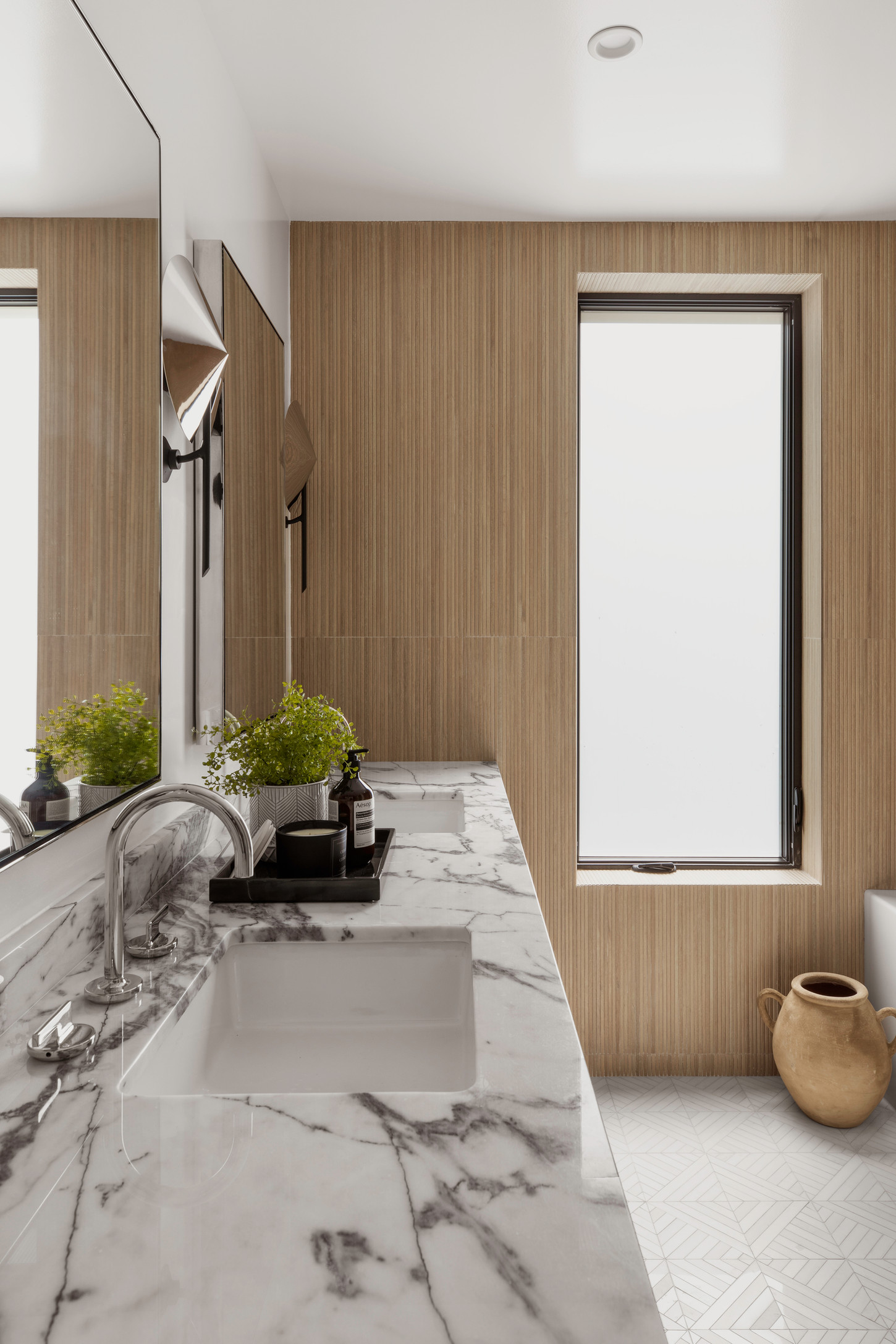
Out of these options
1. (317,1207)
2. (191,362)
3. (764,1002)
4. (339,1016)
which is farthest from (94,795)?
(764,1002)

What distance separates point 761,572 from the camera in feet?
9.16

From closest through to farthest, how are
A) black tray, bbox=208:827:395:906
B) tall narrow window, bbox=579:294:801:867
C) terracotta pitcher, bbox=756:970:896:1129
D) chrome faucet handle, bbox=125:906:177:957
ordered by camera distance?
chrome faucet handle, bbox=125:906:177:957 < black tray, bbox=208:827:395:906 < terracotta pitcher, bbox=756:970:896:1129 < tall narrow window, bbox=579:294:801:867

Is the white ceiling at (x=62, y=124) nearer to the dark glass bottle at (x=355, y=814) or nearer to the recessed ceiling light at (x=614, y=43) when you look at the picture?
the dark glass bottle at (x=355, y=814)

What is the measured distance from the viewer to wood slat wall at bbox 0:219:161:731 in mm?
958

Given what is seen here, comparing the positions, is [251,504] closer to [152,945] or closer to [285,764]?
[285,764]

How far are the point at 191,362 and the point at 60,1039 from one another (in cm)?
113

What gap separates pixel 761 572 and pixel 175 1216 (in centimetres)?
263

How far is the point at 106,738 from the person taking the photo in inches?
45.2

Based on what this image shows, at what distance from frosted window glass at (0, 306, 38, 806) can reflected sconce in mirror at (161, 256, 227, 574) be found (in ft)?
1.67

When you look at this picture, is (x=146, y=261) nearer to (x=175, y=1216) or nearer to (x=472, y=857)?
(x=472, y=857)

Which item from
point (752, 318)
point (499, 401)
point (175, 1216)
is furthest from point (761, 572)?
point (175, 1216)

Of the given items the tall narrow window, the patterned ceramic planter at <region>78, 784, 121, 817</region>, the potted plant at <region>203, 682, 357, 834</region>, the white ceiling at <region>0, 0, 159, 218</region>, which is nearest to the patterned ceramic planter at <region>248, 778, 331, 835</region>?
the potted plant at <region>203, 682, 357, 834</region>

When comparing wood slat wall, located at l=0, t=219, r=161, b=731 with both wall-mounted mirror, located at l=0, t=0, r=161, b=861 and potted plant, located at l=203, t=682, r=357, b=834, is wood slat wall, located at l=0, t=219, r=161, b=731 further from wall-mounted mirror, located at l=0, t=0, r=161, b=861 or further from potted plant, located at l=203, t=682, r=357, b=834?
potted plant, located at l=203, t=682, r=357, b=834

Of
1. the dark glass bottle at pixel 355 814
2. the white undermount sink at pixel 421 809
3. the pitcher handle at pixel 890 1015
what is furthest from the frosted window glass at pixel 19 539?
the pitcher handle at pixel 890 1015
